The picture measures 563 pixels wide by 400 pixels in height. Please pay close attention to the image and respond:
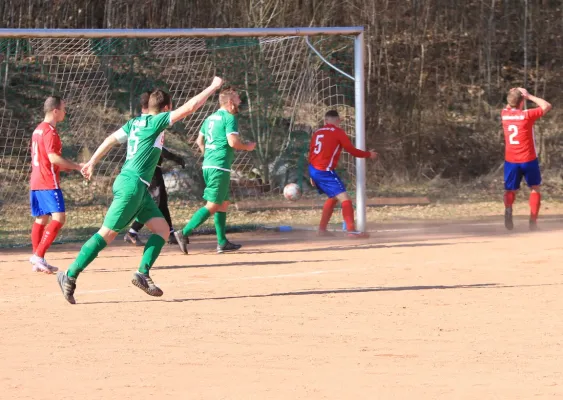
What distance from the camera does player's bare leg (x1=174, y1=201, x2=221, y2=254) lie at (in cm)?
1173

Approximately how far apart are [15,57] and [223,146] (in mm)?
7408

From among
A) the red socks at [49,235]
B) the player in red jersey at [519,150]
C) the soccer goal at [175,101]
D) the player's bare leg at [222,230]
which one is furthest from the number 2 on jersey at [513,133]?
the red socks at [49,235]

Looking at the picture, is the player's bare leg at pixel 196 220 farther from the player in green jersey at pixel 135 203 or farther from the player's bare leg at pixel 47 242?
the player in green jersey at pixel 135 203

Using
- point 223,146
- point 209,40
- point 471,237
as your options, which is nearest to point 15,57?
point 209,40

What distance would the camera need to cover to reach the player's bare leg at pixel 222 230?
12.0 metres

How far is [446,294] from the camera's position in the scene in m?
9.13

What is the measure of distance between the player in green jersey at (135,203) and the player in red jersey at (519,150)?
668 cm

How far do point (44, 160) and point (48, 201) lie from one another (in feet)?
1.34

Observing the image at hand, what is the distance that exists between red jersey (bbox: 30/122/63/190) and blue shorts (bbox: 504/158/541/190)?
654 cm

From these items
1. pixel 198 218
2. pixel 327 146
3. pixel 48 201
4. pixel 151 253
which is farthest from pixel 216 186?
pixel 151 253

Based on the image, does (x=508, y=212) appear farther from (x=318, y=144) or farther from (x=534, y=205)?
(x=318, y=144)

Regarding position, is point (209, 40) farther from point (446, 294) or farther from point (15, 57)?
point (446, 294)

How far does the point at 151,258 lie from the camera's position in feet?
29.1

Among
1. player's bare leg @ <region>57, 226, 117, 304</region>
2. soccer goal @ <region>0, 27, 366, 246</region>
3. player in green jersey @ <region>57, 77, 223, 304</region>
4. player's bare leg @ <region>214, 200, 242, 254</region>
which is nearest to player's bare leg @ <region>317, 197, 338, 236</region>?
player's bare leg @ <region>214, 200, 242, 254</region>
